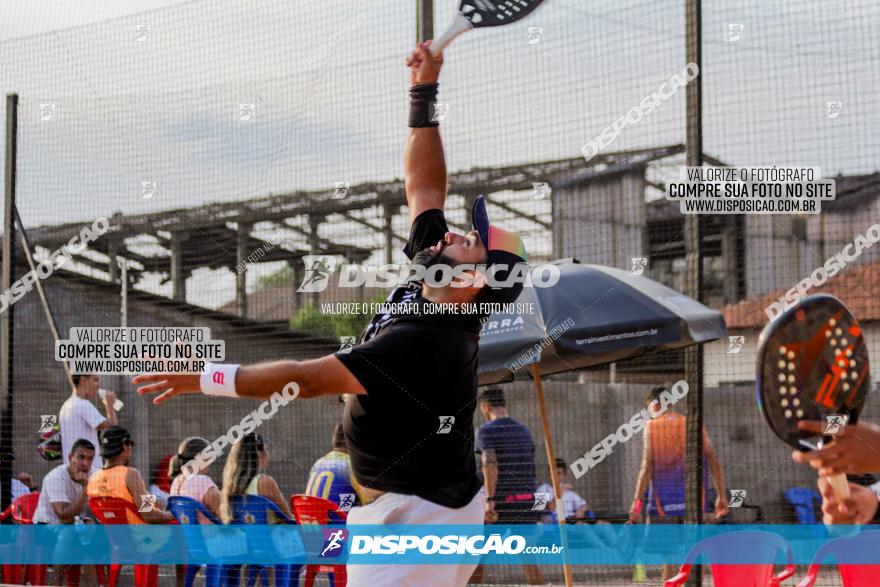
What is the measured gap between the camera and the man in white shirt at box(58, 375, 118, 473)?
28.0ft

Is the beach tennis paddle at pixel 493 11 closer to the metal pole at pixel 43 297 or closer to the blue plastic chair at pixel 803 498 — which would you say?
the metal pole at pixel 43 297

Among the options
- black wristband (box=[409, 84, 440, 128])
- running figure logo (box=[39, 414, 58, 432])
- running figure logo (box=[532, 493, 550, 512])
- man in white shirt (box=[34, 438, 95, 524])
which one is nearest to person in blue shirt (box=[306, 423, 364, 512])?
running figure logo (box=[532, 493, 550, 512])

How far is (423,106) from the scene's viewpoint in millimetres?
4891

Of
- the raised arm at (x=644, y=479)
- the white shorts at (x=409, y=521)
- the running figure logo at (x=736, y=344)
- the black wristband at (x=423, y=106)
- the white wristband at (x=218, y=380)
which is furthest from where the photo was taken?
the running figure logo at (x=736, y=344)

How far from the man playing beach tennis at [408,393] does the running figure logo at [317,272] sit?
13.3ft

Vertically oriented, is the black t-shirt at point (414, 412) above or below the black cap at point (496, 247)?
below

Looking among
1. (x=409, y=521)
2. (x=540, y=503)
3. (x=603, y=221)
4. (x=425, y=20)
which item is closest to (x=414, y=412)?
(x=409, y=521)

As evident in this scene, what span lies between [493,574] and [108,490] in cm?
295

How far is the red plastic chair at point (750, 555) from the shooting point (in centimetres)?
569

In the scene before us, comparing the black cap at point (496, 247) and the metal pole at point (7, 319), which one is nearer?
the black cap at point (496, 247)

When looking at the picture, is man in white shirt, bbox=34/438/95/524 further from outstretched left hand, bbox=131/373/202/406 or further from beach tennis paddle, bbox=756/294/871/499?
beach tennis paddle, bbox=756/294/871/499

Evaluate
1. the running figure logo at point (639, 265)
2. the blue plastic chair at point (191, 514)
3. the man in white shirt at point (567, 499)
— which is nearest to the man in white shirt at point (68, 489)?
the blue plastic chair at point (191, 514)

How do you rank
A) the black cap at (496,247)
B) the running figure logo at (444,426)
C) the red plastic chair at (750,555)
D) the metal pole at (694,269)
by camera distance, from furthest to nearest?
the metal pole at (694,269), the red plastic chair at (750,555), the black cap at (496,247), the running figure logo at (444,426)

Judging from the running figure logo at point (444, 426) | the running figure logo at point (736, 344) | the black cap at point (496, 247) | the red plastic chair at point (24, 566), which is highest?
the black cap at point (496, 247)
